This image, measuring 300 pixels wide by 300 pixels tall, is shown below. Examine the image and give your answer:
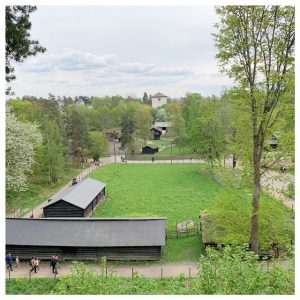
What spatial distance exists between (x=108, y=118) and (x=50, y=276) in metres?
69.3

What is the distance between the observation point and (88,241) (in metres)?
23.2

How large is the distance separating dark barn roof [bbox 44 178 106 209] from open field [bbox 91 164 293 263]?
4.99 ft

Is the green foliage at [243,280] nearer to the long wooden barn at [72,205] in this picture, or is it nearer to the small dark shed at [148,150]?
the long wooden barn at [72,205]

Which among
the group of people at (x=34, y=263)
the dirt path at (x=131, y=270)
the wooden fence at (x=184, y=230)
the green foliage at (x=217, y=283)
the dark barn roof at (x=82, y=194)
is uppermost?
the green foliage at (x=217, y=283)

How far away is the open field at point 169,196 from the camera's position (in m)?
24.4

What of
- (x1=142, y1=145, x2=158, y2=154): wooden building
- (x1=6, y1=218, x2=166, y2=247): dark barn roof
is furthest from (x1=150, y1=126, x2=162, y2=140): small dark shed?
(x1=6, y1=218, x2=166, y2=247): dark barn roof

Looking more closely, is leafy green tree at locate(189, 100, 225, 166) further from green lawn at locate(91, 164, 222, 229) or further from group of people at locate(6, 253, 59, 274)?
group of people at locate(6, 253, 59, 274)

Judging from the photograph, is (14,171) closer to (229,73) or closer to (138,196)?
(138,196)

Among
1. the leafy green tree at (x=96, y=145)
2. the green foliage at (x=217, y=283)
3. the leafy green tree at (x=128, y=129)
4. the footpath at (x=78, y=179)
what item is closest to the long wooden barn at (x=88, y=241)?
the footpath at (x=78, y=179)

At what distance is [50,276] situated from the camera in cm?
2092

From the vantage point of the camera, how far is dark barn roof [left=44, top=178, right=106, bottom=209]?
30891mm

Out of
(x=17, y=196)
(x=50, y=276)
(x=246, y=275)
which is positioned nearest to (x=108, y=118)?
(x=17, y=196)

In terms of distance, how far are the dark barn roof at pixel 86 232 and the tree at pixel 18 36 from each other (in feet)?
40.5

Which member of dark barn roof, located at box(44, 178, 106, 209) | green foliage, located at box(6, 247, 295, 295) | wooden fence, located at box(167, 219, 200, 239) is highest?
green foliage, located at box(6, 247, 295, 295)
